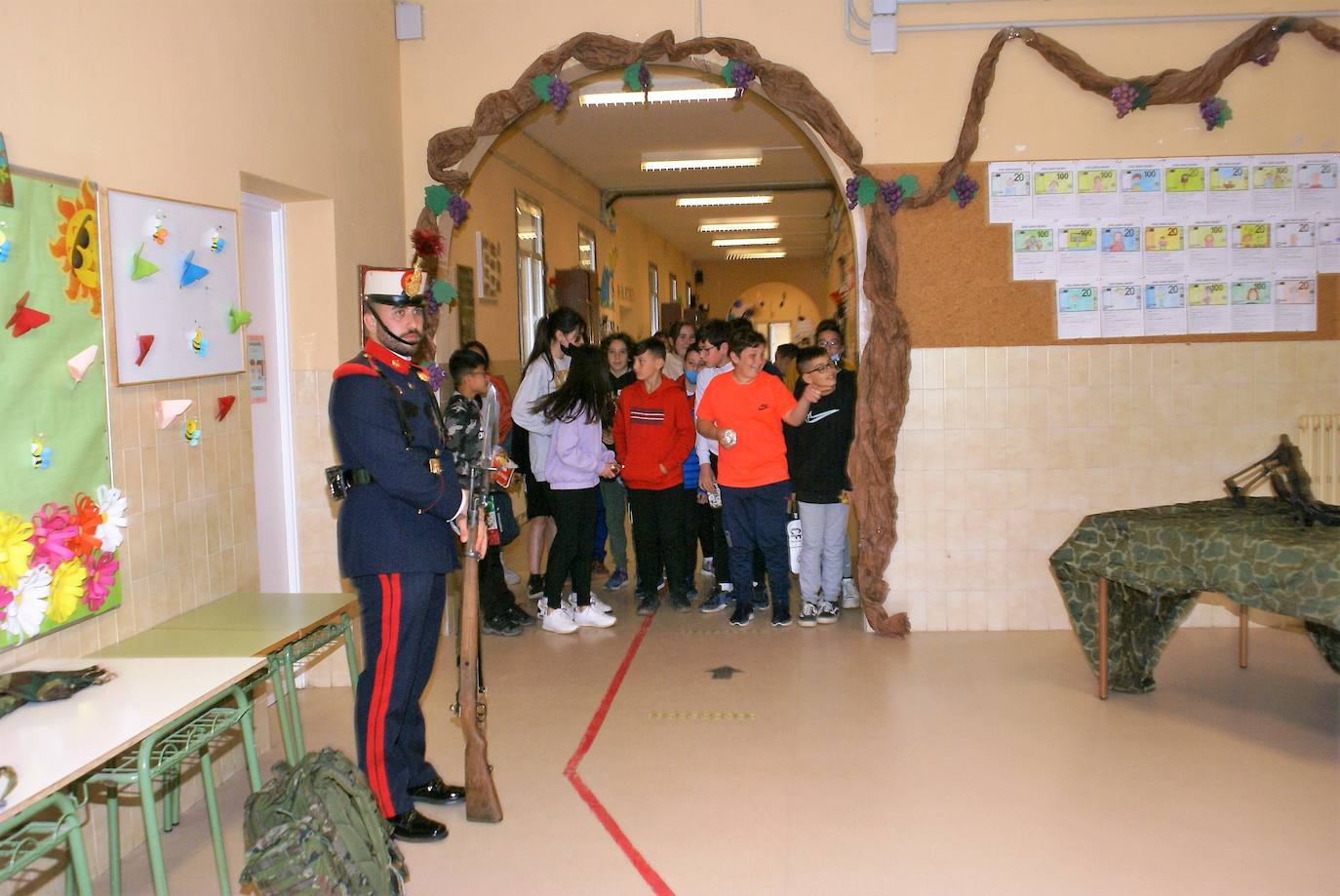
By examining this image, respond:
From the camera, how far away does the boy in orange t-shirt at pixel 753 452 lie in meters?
5.74

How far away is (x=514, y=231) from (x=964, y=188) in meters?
4.36

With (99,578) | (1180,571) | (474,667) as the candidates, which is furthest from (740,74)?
(99,578)

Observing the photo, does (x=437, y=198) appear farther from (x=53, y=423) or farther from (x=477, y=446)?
(x=53, y=423)

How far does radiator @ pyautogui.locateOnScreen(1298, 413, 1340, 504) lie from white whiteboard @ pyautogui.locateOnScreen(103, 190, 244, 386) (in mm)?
4906

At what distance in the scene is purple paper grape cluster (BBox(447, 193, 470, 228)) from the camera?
5.73 meters

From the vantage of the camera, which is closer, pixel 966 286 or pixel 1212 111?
pixel 1212 111

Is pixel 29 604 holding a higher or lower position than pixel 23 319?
lower

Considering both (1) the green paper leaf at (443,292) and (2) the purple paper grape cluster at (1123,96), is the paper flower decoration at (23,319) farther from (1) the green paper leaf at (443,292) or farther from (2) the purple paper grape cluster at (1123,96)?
(2) the purple paper grape cluster at (1123,96)

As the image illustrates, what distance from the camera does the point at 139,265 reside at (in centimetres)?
356

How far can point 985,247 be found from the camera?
5.64 m

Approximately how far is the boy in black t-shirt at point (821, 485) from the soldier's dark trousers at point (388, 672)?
2.76 m

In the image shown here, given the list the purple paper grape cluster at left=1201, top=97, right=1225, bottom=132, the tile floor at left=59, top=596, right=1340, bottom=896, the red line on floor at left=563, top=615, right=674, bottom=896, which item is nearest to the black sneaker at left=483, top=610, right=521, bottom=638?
the tile floor at left=59, top=596, right=1340, bottom=896

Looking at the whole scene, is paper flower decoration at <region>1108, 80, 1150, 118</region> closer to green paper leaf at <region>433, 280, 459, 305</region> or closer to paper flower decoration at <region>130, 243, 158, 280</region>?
green paper leaf at <region>433, 280, 459, 305</region>

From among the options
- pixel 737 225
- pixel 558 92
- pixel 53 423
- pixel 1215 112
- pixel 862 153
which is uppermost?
pixel 737 225
